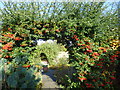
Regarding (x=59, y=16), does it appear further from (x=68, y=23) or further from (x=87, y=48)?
(x=87, y=48)

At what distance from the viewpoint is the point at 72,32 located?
8.76 feet

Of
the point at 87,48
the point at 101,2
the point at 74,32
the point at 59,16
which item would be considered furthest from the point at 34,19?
the point at 101,2

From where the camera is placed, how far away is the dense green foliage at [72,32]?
8.42 ft

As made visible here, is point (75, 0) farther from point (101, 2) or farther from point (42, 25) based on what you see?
point (42, 25)

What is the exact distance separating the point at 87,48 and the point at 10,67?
7.03 feet

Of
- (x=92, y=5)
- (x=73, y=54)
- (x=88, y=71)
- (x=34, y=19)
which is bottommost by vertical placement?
(x=88, y=71)

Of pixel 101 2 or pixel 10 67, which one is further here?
pixel 101 2

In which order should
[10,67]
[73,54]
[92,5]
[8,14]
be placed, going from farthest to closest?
[73,54] < [92,5] < [8,14] < [10,67]

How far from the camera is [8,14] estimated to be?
257 centimetres

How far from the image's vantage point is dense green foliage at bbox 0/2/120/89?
8.42ft

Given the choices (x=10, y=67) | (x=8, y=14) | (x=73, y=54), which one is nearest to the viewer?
(x=10, y=67)

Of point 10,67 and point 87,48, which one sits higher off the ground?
point 87,48

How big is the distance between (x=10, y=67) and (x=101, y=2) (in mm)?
3139

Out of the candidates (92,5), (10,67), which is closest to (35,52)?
(10,67)
